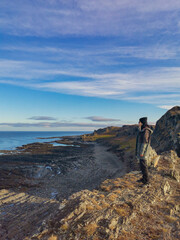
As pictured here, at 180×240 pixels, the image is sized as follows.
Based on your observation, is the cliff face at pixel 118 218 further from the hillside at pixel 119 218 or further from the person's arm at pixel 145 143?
the person's arm at pixel 145 143

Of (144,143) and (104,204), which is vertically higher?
(144,143)

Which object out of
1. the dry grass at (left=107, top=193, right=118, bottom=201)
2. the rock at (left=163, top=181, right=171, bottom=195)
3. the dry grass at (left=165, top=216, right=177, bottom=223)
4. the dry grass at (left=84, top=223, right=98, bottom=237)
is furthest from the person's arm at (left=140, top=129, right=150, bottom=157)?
the dry grass at (left=84, top=223, right=98, bottom=237)

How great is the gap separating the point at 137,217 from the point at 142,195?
96.1 inches

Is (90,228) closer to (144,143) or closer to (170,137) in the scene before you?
(144,143)

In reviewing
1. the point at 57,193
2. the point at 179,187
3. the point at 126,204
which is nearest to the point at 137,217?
the point at 126,204

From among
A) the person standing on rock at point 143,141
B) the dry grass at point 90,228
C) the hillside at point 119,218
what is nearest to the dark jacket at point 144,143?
the person standing on rock at point 143,141

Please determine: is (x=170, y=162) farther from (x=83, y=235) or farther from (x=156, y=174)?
(x=83, y=235)

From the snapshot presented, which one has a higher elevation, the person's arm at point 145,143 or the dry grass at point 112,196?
the person's arm at point 145,143

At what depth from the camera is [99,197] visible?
8.96m

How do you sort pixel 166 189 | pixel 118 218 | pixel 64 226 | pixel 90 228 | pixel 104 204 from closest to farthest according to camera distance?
pixel 90 228, pixel 64 226, pixel 118 218, pixel 104 204, pixel 166 189

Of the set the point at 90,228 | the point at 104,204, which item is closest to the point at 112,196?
the point at 104,204

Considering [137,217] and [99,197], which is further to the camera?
[99,197]

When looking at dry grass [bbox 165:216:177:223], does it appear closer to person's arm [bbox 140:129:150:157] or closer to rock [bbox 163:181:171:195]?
rock [bbox 163:181:171:195]

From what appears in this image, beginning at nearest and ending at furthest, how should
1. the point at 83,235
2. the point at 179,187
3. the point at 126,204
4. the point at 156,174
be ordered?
the point at 83,235 < the point at 126,204 < the point at 179,187 < the point at 156,174
